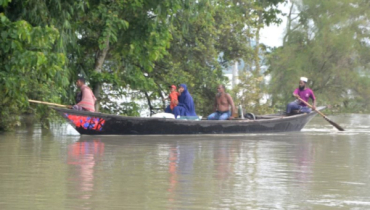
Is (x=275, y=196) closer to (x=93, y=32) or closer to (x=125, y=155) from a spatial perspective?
(x=125, y=155)

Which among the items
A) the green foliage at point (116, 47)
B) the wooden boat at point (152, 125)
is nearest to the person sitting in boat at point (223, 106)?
the wooden boat at point (152, 125)

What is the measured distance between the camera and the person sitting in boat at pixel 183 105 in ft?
75.3

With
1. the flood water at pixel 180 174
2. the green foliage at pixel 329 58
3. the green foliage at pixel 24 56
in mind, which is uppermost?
the green foliage at pixel 329 58

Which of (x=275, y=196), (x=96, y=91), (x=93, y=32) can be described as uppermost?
(x=93, y=32)

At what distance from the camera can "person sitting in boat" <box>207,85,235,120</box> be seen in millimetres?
23625

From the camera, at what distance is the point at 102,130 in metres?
21.2

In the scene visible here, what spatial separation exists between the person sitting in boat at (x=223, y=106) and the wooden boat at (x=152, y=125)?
40 centimetres

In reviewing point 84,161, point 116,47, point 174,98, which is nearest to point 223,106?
point 174,98

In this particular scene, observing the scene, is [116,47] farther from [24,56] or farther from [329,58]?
[329,58]

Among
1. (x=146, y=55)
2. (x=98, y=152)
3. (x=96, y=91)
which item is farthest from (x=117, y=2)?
(x=98, y=152)

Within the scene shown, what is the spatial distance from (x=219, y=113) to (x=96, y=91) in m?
4.01

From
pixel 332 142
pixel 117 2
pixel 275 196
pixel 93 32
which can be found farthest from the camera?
pixel 93 32

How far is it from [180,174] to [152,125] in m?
9.76

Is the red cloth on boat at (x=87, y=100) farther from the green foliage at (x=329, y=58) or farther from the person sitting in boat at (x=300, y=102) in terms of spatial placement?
the green foliage at (x=329, y=58)
